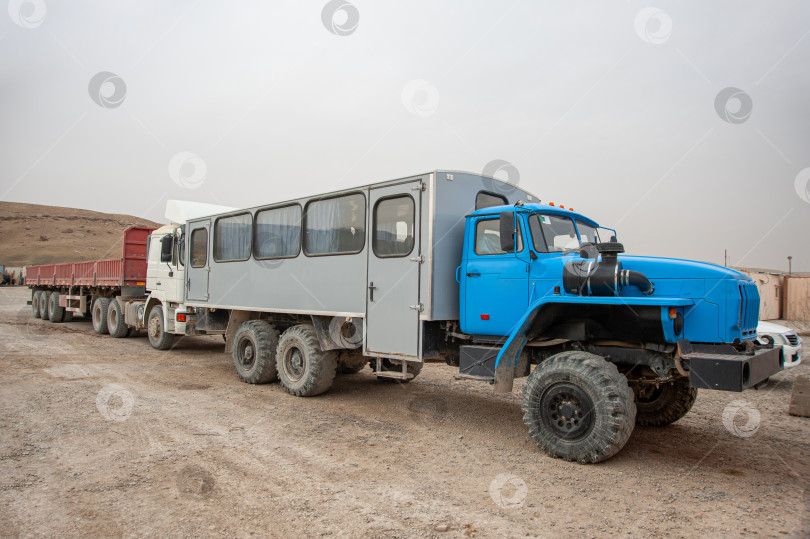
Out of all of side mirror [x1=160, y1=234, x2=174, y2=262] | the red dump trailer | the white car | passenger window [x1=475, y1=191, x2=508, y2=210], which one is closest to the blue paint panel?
passenger window [x1=475, y1=191, x2=508, y2=210]

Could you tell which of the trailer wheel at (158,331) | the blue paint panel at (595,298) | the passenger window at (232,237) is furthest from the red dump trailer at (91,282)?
the blue paint panel at (595,298)

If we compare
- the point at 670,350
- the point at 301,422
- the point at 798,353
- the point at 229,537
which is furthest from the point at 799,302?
the point at 229,537

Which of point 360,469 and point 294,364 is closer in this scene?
point 360,469

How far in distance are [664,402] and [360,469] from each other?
3.91 m

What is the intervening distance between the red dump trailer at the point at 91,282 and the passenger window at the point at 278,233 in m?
6.71

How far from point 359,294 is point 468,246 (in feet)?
5.80

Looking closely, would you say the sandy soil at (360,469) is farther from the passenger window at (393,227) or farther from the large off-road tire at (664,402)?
the passenger window at (393,227)

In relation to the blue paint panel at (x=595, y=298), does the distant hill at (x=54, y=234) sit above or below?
above

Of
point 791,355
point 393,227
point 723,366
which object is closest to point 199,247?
point 393,227

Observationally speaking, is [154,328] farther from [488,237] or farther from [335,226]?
[488,237]

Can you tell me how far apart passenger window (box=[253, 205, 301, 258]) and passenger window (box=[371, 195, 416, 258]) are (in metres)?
1.81

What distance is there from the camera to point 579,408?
16.5ft

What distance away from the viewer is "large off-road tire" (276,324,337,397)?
7.77 m

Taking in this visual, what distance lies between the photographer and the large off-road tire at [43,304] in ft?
69.3
